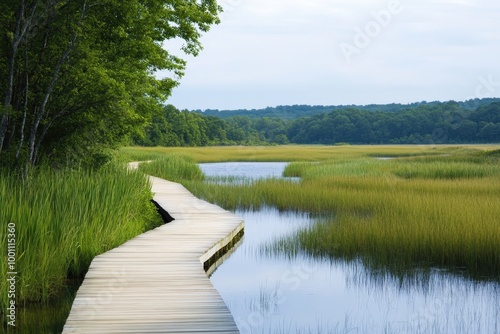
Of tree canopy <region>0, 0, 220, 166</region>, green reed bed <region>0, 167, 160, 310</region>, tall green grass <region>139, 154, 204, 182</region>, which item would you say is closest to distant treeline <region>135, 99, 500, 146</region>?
tall green grass <region>139, 154, 204, 182</region>

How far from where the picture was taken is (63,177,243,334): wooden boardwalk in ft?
18.2

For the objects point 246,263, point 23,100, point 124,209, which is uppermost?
point 23,100

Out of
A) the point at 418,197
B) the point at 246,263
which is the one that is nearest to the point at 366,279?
the point at 246,263

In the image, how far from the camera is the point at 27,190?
32.3ft

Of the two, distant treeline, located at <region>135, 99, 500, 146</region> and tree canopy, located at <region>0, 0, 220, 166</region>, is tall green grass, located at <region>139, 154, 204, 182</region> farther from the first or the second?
distant treeline, located at <region>135, 99, 500, 146</region>

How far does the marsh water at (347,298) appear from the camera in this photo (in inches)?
273

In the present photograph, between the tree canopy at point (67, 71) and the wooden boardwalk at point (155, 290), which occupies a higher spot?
the tree canopy at point (67, 71)

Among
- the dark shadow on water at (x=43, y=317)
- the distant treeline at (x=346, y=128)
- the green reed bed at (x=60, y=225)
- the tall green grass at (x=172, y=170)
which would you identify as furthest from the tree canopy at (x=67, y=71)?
the distant treeline at (x=346, y=128)

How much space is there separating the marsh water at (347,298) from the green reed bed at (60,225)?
1834 millimetres

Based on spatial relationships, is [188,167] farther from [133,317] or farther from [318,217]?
[133,317]

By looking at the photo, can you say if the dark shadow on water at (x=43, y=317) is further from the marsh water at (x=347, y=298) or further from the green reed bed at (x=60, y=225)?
the marsh water at (x=347, y=298)

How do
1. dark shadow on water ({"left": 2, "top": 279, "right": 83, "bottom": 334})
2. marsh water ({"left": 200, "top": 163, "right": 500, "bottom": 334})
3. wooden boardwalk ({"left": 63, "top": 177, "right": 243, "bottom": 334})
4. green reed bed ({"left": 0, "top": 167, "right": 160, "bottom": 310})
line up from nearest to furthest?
wooden boardwalk ({"left": 63, "top": 177, "right": 243, "bottom": 334}) → dark shadow on water ({"left": 2, "top": 279, "right": 83, "bottom": 334}) → marsh water ({"left": 200, "top": 163, "right": 500, "bottom": 334}) → green reed bed ({"left": 0, "top": 167, "right": 160, "bottom": 310})

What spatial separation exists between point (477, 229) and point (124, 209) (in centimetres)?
574

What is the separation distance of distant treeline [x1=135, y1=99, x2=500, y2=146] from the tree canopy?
55.0 m
